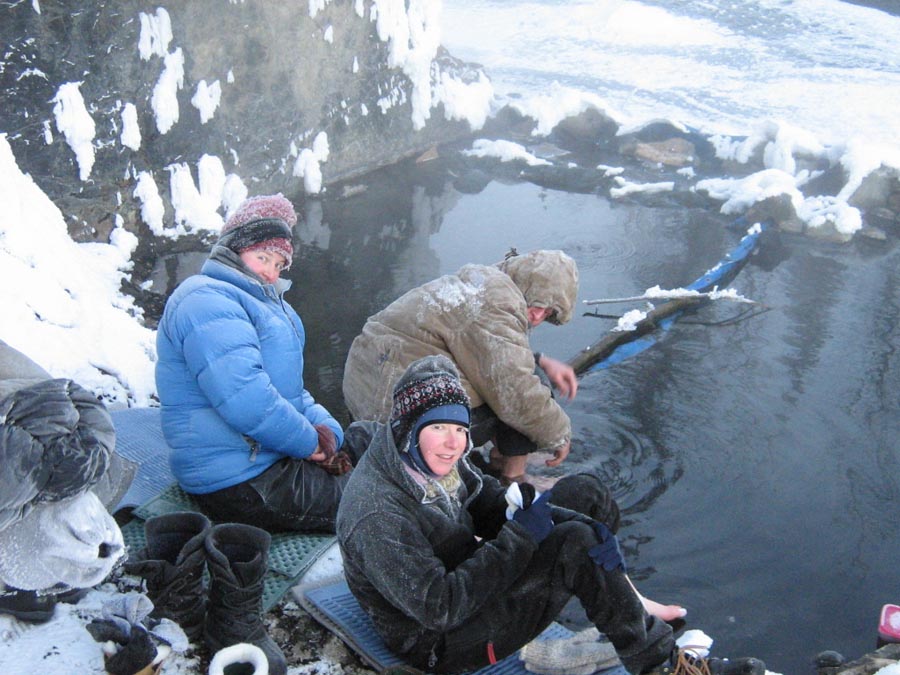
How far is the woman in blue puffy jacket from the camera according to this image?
10.0ft

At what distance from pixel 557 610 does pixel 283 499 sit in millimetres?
1293

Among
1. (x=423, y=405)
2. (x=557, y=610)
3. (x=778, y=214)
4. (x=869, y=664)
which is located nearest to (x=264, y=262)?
(x=423, y=405)

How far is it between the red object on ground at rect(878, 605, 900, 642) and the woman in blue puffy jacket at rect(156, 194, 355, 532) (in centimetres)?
235

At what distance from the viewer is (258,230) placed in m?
3.30

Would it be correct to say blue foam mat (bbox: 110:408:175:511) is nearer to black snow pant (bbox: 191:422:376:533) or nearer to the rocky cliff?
black snow pant (bbox: 191:422:376:533)

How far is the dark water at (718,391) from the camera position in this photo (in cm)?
432

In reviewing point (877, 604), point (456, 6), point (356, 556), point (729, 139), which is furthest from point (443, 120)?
point (456, 6)

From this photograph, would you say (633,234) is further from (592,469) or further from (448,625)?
(448,625)

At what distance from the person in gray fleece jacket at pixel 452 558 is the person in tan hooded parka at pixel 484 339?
1240 millimetres

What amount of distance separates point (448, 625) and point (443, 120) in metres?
11.6

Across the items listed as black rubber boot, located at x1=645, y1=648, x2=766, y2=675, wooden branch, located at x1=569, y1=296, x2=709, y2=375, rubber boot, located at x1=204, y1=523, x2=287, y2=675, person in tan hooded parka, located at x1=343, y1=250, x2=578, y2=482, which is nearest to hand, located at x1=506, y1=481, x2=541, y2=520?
black rubber boot, located at x1=645, y1=648, x2=766, y2=675

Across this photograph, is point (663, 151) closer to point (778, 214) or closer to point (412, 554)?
point (778, 214)

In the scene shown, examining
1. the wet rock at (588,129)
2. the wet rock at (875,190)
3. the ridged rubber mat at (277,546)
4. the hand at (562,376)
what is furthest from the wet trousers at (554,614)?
the wet rock at (588,129)

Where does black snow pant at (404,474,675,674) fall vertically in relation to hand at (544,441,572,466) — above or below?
above
